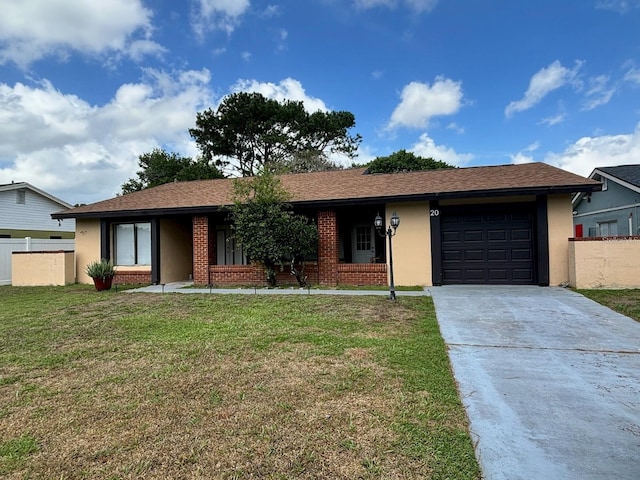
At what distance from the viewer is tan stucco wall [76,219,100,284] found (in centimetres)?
1291

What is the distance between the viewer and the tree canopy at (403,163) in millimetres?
26109

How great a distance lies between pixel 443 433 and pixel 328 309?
4.60 metres

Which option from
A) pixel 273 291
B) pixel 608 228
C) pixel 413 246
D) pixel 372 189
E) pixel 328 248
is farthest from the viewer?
pixel 608 228

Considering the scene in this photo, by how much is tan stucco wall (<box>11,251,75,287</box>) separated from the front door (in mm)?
10153

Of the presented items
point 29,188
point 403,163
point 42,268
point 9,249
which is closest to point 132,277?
point 42,268

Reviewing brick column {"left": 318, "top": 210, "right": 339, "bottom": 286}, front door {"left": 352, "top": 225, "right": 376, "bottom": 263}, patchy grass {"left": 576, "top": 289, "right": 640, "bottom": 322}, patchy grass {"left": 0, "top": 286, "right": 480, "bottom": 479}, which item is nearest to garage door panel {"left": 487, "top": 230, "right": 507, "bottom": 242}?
patchy grass {"left": 576, "top": 289, "right": 640, "bottom": 322}

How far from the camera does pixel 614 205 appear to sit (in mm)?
17781

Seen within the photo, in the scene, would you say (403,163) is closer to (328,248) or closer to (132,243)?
(328,248)

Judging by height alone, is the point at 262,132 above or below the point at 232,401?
above

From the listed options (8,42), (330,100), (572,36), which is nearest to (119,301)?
(8,42)

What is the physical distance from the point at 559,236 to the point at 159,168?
29.1 metres

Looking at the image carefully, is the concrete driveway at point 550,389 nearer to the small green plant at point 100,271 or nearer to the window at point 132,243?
the small green plant at point 100,271

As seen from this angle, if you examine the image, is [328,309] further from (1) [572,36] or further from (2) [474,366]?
(1) [572,36]

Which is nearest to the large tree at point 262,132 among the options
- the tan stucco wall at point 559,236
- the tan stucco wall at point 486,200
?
the tan stucco wall at point 486,200
